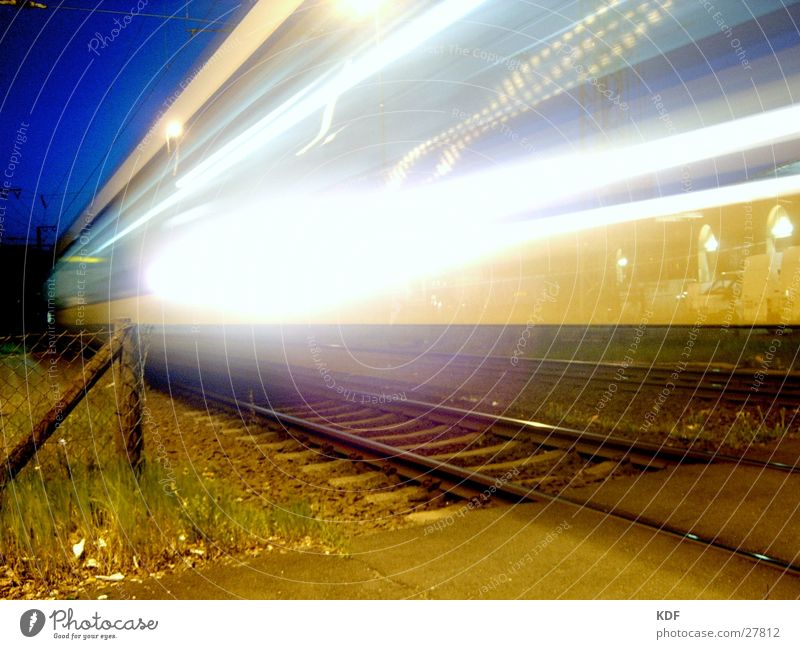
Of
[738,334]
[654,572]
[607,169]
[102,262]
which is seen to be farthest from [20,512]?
[738,334]

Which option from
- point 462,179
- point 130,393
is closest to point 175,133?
point 130,393

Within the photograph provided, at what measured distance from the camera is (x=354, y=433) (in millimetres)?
8070

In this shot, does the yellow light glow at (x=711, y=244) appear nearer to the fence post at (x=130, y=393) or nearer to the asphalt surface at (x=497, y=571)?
the asphalt surface at (x=497, y=571)

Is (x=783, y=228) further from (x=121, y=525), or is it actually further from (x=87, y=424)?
(x=121, y=525)

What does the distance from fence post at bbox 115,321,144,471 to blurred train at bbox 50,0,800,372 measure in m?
3.15

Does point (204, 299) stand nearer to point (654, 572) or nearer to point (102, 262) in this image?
point (102, 262)

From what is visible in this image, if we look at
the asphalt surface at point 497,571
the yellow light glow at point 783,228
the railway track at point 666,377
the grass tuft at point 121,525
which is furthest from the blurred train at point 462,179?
the asphalt surface at point 497,571

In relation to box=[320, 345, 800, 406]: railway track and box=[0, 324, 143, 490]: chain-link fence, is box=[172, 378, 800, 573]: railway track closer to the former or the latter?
box=[0, 324, 143, 490]: chain-link fence

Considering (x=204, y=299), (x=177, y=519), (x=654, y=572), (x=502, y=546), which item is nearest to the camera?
(x=654, y=572)

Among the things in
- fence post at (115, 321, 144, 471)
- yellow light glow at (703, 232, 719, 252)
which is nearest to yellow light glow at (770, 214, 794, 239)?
yellow light glow at (703, 232, 719, 252)
